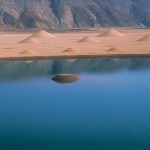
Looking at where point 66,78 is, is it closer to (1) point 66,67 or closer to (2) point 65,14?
(1) point 66,67

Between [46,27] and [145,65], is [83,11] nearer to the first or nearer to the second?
[46,27]

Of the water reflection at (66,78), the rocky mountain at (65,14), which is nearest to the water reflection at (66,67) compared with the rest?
the water reflection at (66,78)

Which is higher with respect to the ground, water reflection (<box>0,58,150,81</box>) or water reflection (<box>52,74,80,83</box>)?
water reflection (<box>52,74,80,83</box>)

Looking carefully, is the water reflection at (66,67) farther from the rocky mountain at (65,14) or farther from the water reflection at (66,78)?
the rocky mountain at (65,14)

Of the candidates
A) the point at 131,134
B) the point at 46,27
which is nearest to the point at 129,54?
the point at 131,134

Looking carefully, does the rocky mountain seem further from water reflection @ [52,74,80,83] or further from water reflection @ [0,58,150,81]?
water reflection @ [52,74,80,83]

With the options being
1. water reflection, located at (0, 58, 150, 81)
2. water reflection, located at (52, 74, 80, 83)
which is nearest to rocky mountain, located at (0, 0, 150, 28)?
water reflection, located at (0, 58, 150, 81)
